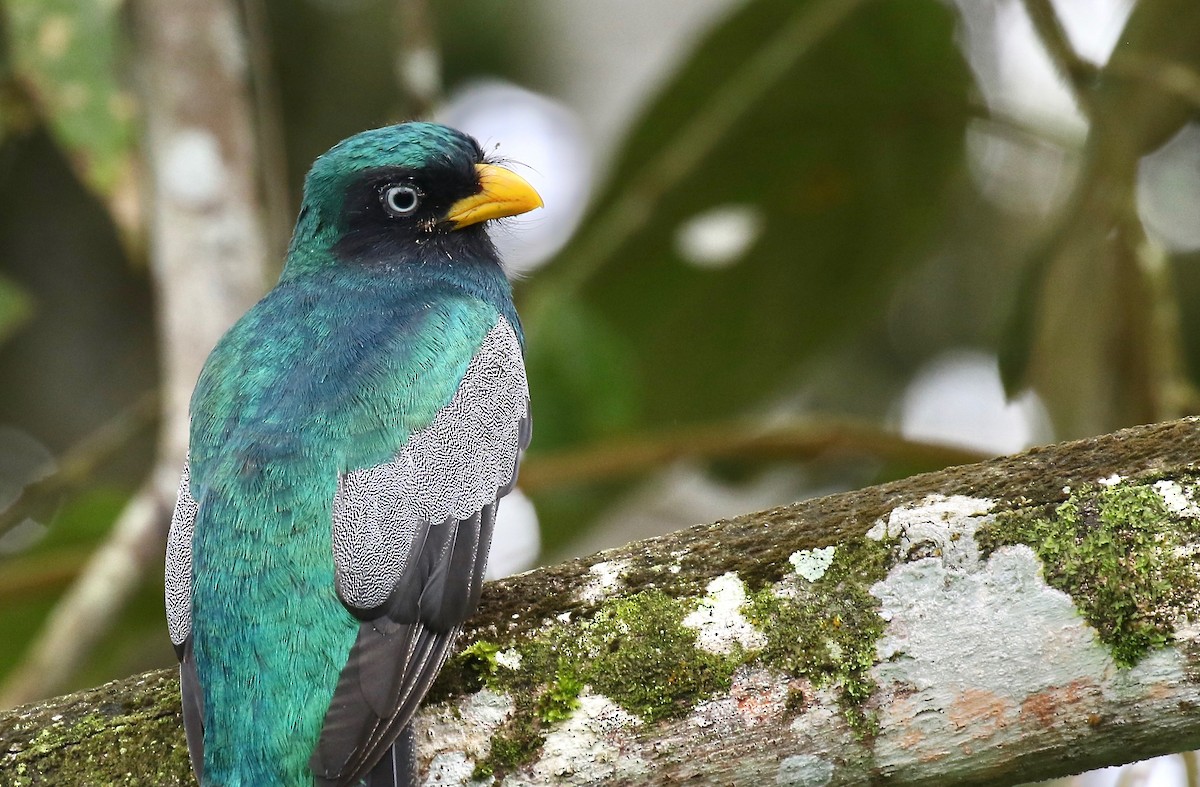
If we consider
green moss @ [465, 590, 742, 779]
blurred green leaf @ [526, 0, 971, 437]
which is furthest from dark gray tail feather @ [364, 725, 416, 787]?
blurred green leaf @ [526, 0, 971, 437]

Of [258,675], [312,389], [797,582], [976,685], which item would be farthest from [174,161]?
[976,685]

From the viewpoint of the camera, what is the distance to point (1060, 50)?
202 inches

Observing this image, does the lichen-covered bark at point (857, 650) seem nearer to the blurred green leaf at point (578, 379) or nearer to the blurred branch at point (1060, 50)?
the blurred green leaf at point (578, 379)

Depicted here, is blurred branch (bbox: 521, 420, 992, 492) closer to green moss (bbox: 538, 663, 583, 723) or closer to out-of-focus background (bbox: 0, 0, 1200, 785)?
out-of-focus background (bbox: 0, 0, 1200, 785)

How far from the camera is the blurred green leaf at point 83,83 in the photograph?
480cm

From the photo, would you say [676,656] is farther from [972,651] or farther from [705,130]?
[705,130]

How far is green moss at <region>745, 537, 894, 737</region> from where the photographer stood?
8.39 feet

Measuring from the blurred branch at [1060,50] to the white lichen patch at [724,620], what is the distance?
10.0 feet

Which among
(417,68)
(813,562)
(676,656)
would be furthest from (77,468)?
(813,562)

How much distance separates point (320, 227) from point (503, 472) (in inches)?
44.6

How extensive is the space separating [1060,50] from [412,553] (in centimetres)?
321

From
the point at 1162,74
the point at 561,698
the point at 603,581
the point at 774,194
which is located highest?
the point at 774,194

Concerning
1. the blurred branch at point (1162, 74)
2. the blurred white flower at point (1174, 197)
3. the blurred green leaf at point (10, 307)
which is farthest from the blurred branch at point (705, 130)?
the blurred white flower at point (1174, 197)

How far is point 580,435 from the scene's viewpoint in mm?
5441
